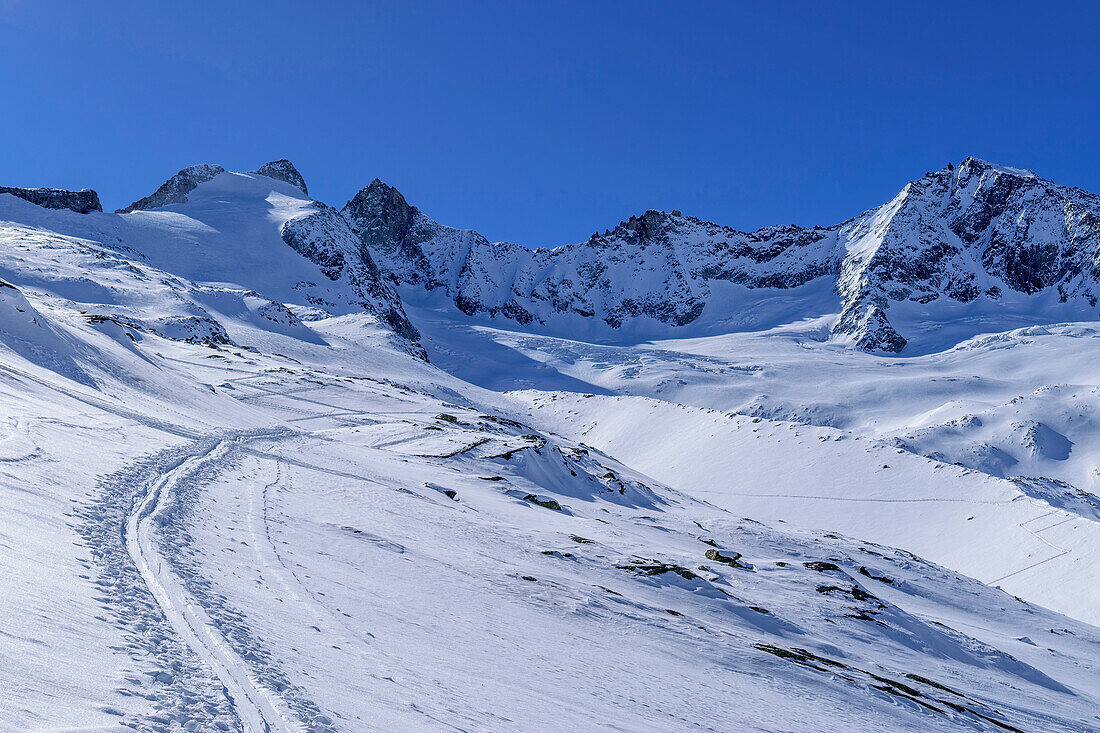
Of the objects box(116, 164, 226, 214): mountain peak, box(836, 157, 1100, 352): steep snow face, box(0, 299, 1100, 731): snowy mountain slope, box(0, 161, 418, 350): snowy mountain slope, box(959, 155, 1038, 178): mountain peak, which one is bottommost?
box(0, 299, 1100, 731): snowy mountain slope

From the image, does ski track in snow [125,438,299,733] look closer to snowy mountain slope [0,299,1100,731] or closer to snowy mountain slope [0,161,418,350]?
snowy mountain slope [0,299,1100,731]

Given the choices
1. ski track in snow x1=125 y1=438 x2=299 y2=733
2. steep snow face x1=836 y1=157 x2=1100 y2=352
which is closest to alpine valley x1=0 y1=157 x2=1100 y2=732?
ski track in snow x1=125 y1=438 x2=299 y2=733

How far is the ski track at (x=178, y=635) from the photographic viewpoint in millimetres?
5270

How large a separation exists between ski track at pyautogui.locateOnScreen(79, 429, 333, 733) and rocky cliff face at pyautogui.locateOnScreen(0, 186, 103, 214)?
14046cm

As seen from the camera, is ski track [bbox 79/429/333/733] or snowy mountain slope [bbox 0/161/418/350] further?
snowy mountain slope [bbox 0/161/418/350]

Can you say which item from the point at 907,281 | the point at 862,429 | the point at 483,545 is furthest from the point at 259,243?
the point at 907,281

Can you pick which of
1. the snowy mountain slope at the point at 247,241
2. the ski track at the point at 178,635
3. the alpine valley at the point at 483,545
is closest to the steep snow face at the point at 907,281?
the snowy mountain slope at the point at 247,241

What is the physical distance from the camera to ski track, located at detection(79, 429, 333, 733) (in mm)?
5270

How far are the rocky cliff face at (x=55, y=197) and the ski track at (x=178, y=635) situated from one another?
5530 inches

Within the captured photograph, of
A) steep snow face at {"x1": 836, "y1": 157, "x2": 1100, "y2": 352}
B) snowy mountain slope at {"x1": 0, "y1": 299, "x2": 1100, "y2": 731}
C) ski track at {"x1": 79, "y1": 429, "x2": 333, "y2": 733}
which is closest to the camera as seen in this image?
ski track at {"x1": 79, "y1": 429, "x2": 333, "y2": 733}

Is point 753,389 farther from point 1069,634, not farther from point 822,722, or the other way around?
point 822,722

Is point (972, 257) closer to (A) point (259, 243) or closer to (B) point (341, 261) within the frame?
(B) point (341, 261)

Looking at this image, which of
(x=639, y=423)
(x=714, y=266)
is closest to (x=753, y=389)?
(x=639, y=423)

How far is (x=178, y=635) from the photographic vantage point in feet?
21.4
